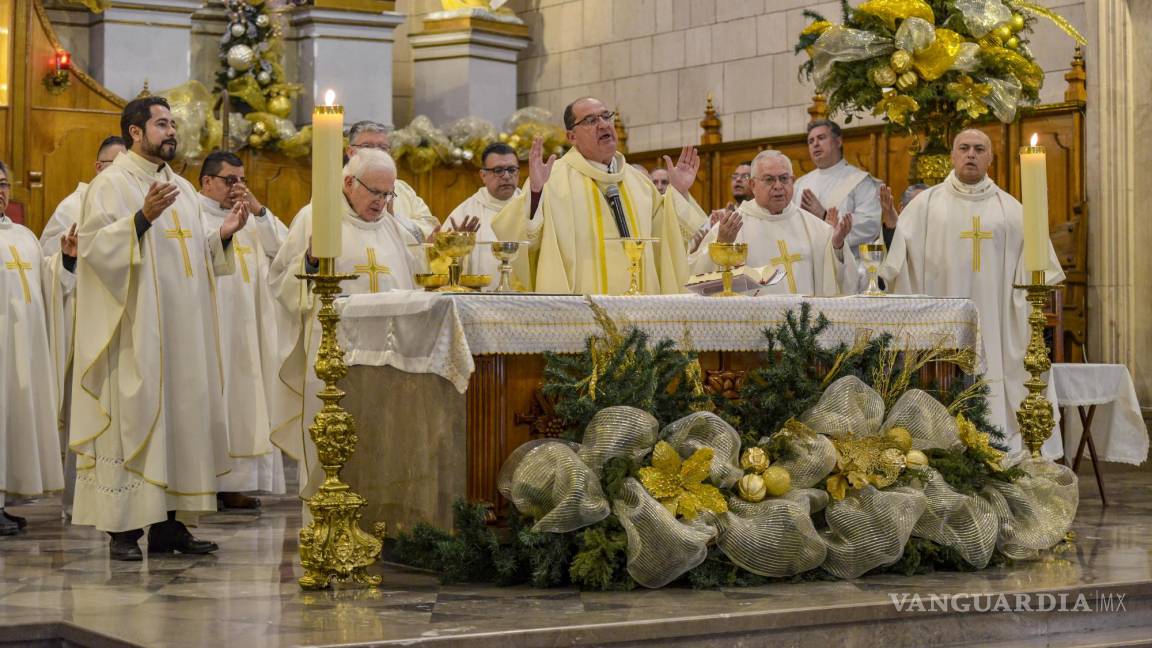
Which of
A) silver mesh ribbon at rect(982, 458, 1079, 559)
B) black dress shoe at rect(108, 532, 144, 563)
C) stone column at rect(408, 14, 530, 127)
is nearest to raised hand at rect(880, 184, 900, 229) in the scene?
silver mesh ribbon at rect(982, 458, 1079, 559)

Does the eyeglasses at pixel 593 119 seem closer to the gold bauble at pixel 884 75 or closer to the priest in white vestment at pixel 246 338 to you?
the priest in white vestment at pixel 246 338

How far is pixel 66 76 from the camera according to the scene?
11078 mm

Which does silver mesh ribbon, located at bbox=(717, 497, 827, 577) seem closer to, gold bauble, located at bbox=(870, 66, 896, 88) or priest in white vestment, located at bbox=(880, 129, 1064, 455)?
priest in white vestment, located at bbox=(880, 129, 1064, 455)

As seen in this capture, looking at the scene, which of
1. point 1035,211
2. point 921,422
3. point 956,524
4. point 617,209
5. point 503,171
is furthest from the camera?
point 503,171

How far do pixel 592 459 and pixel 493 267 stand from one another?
3.72m

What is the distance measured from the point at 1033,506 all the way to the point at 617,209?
2123 millimetres

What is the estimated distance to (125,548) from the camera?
6.16m

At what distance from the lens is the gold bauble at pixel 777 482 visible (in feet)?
17.6

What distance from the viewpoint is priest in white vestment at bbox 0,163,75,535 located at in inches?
310

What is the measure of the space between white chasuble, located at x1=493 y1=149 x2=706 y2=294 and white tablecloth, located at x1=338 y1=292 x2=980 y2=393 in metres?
1.04

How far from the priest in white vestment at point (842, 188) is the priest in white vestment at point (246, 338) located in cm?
298

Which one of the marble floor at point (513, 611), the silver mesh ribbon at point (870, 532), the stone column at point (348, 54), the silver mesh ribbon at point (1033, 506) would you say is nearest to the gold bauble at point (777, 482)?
the silver mesh ribbon at point (870, 532)

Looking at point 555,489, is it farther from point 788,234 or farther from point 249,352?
point 249,352

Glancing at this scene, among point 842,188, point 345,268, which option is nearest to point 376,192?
point 345,268
